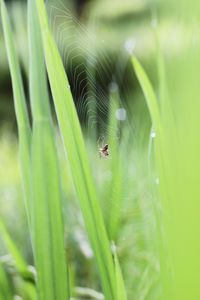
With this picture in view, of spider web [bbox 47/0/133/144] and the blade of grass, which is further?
spider web [bbox 47/0/133/144]

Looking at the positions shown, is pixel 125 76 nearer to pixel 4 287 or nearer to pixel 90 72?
pixel 90 72

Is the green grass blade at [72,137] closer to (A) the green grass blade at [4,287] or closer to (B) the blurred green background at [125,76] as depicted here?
(B) the blurred green background at [125,76]

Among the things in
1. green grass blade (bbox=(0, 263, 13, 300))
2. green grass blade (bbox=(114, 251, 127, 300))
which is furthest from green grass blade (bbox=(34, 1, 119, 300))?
green grass blade (bbox=(0, 263, 13, 300))

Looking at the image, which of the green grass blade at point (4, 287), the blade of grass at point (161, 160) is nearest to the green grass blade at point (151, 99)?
the blade of grass at point (161, 160)

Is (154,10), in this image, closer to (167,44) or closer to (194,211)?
(167,44)

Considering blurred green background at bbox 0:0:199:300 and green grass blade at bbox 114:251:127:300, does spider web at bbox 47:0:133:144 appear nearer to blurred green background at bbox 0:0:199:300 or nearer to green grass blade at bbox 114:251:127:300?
blurred green background at bbox 0:0:199:300

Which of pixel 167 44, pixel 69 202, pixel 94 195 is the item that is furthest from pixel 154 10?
pixel 69 202
